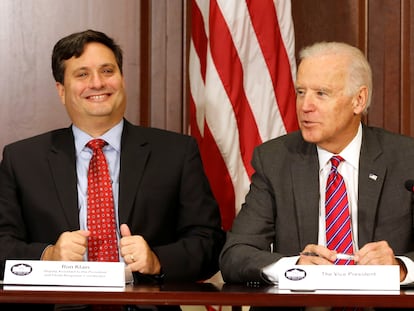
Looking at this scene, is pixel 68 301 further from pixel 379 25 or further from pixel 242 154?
pixel 379 25

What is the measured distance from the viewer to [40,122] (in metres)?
4.10

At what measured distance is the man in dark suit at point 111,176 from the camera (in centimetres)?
325

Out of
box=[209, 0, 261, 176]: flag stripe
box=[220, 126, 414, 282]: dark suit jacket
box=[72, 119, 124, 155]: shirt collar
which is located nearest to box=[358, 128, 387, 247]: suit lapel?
box=[220, 126, 414, 282]: dark suit jacket

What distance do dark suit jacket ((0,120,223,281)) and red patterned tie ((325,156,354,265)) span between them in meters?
0.46

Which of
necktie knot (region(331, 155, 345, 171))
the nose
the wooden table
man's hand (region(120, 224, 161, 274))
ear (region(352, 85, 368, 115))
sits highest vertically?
the nose

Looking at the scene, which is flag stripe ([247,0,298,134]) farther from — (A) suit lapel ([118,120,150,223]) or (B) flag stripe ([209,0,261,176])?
(A) suit lapel ([118,120,150,223])

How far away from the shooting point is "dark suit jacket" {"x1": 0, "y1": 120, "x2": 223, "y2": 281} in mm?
3240

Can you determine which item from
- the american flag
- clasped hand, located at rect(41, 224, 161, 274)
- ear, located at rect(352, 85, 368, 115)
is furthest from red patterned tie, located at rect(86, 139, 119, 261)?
ear, located at rect(352, 85, 368, 115)

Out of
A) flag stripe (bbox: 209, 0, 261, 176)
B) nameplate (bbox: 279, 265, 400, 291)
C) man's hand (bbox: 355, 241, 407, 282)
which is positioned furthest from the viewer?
flag stripe (bbox: 209, 0, 261, 176)

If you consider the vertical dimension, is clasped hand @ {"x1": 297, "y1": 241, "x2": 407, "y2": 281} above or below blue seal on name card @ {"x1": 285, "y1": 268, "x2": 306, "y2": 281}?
below

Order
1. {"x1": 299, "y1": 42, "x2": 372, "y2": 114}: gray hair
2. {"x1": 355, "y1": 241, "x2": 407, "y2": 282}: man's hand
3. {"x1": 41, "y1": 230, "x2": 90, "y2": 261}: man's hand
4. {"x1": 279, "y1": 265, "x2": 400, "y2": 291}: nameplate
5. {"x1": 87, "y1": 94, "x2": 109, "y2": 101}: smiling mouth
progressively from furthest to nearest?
{"x1": 87, "y1": 94, "x2": 109, "y2": 101}: smiling mouth
{"x1": 299, "y1": 42, "x2": 372, "y2": 114}: gray hair
{"x1": 41, "y1": 230, "x2": 90, "y2": 261}: man's hand
{"x1": 355, "y1": 241, "x2": 407, "y2": 282}: man's hand
{"x1": 279, "y1": 265, "x2": 400, "y2": 291}: nameplate

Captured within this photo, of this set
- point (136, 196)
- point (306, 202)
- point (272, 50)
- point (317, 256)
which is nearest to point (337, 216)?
point (306, 202)

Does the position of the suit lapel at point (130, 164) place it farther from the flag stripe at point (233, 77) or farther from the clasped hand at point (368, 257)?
the clasped hand at point (368, 257)

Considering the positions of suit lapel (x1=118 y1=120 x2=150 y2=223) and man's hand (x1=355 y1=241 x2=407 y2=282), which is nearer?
man's hand (x1=355 y1=241 x2=407 y2=282)
